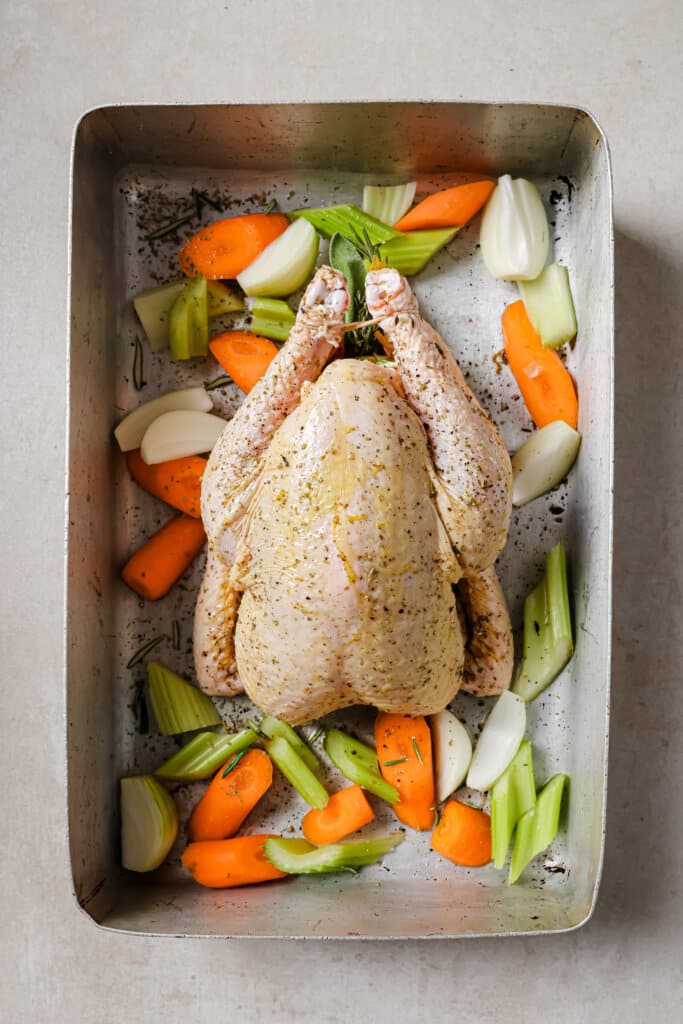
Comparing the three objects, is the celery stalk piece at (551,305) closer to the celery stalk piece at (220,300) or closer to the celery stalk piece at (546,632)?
the celery stalk piece at (546,632)

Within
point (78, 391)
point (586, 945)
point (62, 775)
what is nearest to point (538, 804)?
point (586, 945)

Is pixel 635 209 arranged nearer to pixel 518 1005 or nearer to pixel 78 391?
pixel 78 391

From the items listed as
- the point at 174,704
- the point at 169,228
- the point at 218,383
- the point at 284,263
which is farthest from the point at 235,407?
the point at 174,704

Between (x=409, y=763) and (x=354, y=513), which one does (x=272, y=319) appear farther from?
(x=409, y=763)

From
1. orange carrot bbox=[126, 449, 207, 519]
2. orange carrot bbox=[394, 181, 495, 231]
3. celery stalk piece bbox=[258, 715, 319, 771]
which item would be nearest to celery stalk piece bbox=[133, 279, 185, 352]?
orange carrot bbox=[126, 449, 207, 519]

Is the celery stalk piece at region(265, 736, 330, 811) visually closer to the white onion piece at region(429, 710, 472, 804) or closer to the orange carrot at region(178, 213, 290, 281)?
the white onion piece at region(429, 710, 472, 804)

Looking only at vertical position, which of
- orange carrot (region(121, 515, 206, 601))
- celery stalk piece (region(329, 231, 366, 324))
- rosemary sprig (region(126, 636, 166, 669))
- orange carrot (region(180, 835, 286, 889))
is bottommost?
orange carrot (region(180, 835, 286, 889))

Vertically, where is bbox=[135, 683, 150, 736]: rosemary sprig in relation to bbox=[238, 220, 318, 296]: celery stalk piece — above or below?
below
